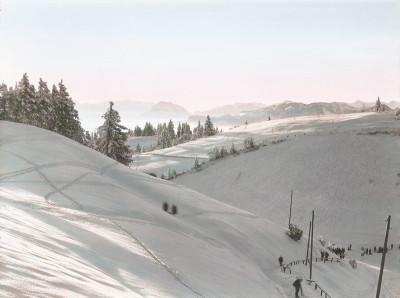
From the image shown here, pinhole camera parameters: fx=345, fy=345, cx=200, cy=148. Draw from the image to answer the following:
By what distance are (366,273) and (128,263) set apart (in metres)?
29.2

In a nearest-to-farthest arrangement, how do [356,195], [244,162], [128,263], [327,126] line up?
[128,263], [356,195], [244,162], [327,126]

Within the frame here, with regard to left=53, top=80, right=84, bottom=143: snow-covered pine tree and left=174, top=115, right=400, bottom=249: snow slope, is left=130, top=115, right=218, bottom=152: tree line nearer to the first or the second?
left=174, top=115, right=400, bottom=249: snow slope

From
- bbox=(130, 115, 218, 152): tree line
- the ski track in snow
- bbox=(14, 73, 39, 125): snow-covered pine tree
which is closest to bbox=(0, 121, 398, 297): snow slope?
the ski track in snow

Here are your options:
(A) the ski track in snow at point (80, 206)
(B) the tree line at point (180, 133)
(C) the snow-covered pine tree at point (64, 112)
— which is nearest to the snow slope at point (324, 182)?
(C) the snow-covered pine tree at point (64, 112)

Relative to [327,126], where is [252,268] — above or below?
below

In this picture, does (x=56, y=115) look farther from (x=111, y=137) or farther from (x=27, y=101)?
(x=111, y=137)

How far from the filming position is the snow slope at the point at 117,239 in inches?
296

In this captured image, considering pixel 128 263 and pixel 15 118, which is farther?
pixel 15 118

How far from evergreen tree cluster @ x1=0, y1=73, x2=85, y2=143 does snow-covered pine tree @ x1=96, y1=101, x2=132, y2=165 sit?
445 inches

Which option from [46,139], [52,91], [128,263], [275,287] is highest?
[52,91]

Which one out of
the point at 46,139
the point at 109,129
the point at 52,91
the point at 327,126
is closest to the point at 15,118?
the point at 52,91

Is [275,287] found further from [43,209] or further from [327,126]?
[327,126]

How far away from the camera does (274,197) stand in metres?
61.6

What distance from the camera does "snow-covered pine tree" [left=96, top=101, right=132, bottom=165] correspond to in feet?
149
